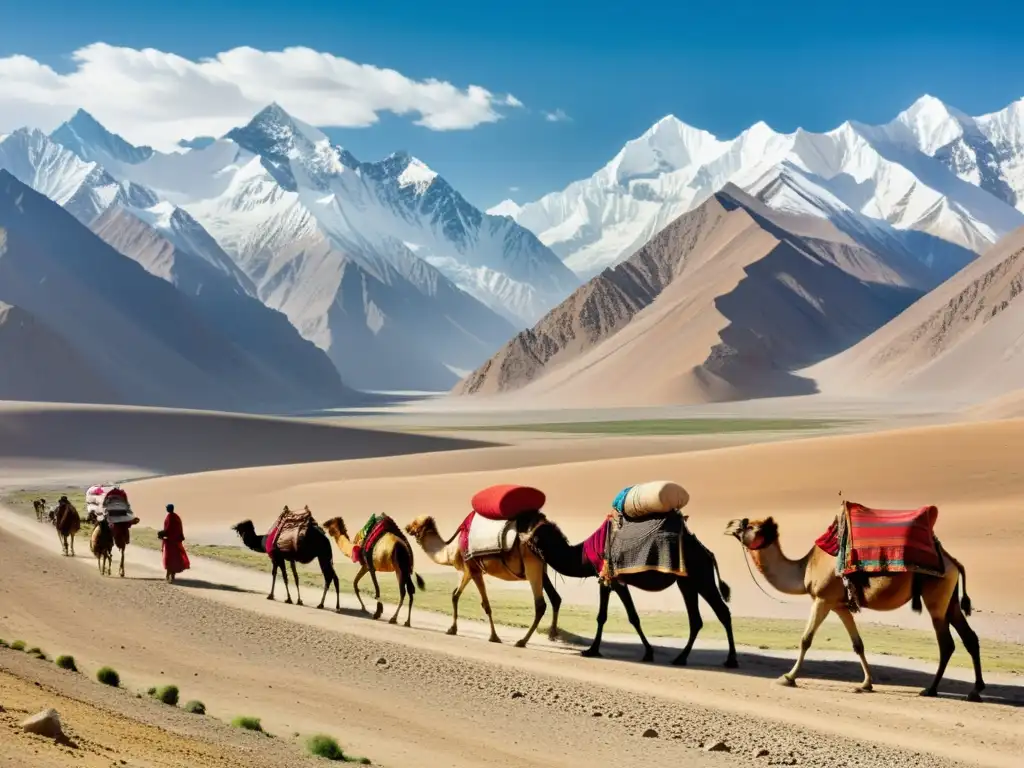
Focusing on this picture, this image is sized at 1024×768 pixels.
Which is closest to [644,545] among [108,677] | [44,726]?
[108,677]

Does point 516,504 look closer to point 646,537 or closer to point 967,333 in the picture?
point 646,537

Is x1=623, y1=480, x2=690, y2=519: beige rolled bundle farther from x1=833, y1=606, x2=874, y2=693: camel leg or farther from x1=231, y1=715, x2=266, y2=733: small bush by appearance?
x1=231, y1=715, x2=266, y2=733: small bush

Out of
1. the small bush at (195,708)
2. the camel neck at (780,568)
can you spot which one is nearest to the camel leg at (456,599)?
the camel neck at (780,568)

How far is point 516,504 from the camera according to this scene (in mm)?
17641

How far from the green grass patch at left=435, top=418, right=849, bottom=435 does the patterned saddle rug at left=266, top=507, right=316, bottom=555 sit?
2955 inches

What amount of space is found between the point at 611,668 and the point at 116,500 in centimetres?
1285

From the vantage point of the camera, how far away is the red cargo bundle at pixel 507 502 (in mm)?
17641

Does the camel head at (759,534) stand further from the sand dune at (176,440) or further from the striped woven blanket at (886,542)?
the sand dune at (176,440)

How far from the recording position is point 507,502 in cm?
1762

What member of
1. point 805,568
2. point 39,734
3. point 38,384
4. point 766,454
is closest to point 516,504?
point 805,568

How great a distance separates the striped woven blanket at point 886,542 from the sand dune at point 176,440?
190 ft

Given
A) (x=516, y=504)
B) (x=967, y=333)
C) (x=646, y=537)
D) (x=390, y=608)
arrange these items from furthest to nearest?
(x=967, y=333), (x=390, y=608), (x=516, y=504), (x=646, y=537)

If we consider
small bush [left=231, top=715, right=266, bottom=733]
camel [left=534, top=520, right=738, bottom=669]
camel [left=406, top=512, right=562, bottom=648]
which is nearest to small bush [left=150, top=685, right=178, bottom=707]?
small bush [left=231, top=715, right=266, bottom=733]

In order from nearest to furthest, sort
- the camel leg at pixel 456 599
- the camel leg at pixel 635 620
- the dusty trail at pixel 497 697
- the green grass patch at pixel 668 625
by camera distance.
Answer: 1. the dusty trail at pixel 497 697
2. the camel leg at pixel 635 620
3. the green grass patch at pixel 668 625
4. the camel leg at pixel 456 599
